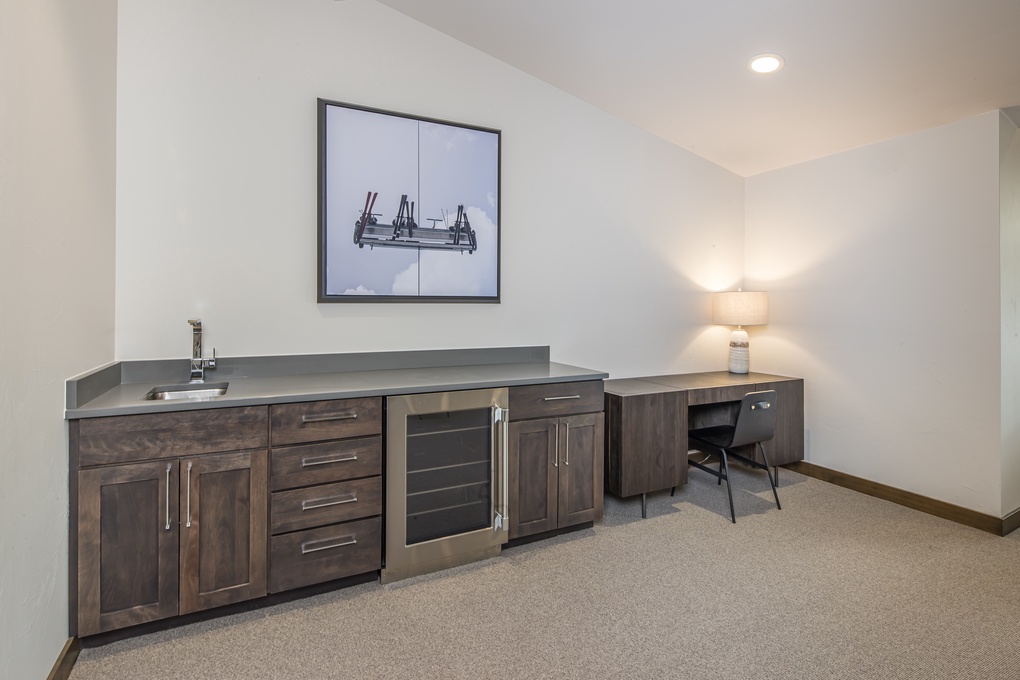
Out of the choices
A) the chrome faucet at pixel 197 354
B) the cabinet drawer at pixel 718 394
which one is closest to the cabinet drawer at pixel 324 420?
the chrome faucet at pixel 197 354

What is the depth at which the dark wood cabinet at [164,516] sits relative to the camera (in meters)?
1.75

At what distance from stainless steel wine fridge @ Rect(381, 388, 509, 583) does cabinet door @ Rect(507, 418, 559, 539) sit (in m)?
0.07

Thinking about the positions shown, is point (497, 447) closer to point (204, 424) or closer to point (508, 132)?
point (204, 424)

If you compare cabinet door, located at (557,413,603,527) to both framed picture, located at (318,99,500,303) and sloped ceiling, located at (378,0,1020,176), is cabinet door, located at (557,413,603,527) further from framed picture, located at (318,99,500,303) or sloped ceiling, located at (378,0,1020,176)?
sloped ceiling, located at (378,0,1020,176)

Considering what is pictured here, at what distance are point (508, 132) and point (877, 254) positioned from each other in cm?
245

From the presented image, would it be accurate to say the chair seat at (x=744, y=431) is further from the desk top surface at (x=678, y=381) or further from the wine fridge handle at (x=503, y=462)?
the wine fridge handle at (x=503, y=462)

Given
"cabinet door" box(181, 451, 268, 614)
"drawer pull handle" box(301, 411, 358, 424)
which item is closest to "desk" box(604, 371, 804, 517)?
"drawer pull handle" box(301, 411, 358, 424)

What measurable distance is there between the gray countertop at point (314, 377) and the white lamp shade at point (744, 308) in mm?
1549

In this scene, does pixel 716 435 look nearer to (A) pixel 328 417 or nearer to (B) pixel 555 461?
(B) pixel 555 461

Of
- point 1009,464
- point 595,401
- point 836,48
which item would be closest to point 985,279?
point 1009,464

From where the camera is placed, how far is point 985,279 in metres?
2.83

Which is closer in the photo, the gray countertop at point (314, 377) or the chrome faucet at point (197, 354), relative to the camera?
the gray countertop at point (314, 377)

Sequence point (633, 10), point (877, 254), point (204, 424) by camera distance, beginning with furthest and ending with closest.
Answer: point (877, 254)
point (633, 10)
point (204, 424)

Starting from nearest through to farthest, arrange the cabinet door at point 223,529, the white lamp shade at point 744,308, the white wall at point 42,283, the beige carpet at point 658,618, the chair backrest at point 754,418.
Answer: the white wall at point 42,283, the beige carpet at point 658,618, the cabinet door at point 223,529, the chair backrest at point 754,418, the white lamp shade at point 744,308
